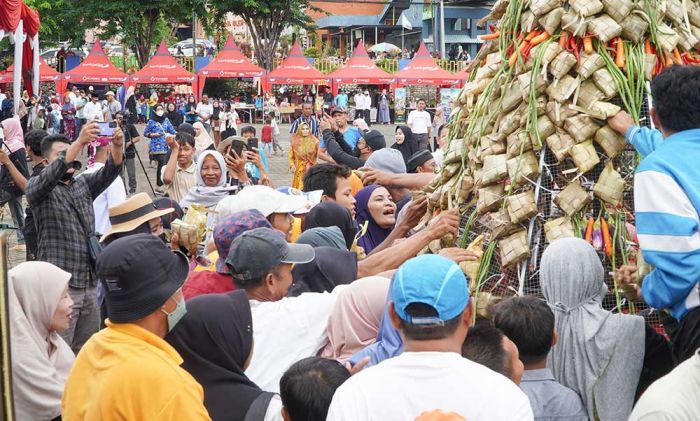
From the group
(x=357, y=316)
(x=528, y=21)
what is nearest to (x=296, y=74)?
(x=528, y=21)

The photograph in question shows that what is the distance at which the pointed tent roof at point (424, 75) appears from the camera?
113 feet

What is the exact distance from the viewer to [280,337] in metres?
3.76

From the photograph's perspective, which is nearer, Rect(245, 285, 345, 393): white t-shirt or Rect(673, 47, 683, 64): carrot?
Rect(245, 285, 345, 393): white t-shirt

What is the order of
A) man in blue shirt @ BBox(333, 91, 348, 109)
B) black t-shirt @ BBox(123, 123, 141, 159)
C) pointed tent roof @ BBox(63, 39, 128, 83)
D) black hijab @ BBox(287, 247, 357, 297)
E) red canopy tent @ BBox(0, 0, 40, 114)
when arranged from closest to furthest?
black hijab @ BBox(287, 247, 357, 297) < red canopy tent @ BBox(0, 0, 40, 114) < black t-shirt @ BBox(123, 123, 141, 159) < pointed tent roof @ BBox(63, 39, 128, 83) < man in blue shirt @ BBox(333, 91, 348, 109)

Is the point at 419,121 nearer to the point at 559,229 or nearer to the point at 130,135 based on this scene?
the point at 130,135

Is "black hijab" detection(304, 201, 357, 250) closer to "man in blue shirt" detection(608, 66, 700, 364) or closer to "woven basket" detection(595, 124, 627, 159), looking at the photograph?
"woven basket" detection(595, 124, 627, 159)

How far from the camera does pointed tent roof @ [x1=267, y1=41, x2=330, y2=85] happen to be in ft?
118

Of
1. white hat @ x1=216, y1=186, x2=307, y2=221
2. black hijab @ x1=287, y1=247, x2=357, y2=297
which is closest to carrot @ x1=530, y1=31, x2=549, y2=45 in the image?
black hijab @ x1=287, y1=247, x2=357, y2=297

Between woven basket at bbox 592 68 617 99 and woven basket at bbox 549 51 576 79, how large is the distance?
0.11 metres

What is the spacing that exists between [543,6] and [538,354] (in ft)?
4.97

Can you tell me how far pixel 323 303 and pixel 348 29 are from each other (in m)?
67.1

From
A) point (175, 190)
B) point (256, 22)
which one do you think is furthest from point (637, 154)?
point (256, 22)

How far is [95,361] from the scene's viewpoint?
2.91 m

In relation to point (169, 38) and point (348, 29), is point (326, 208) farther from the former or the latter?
point (348, 29)
